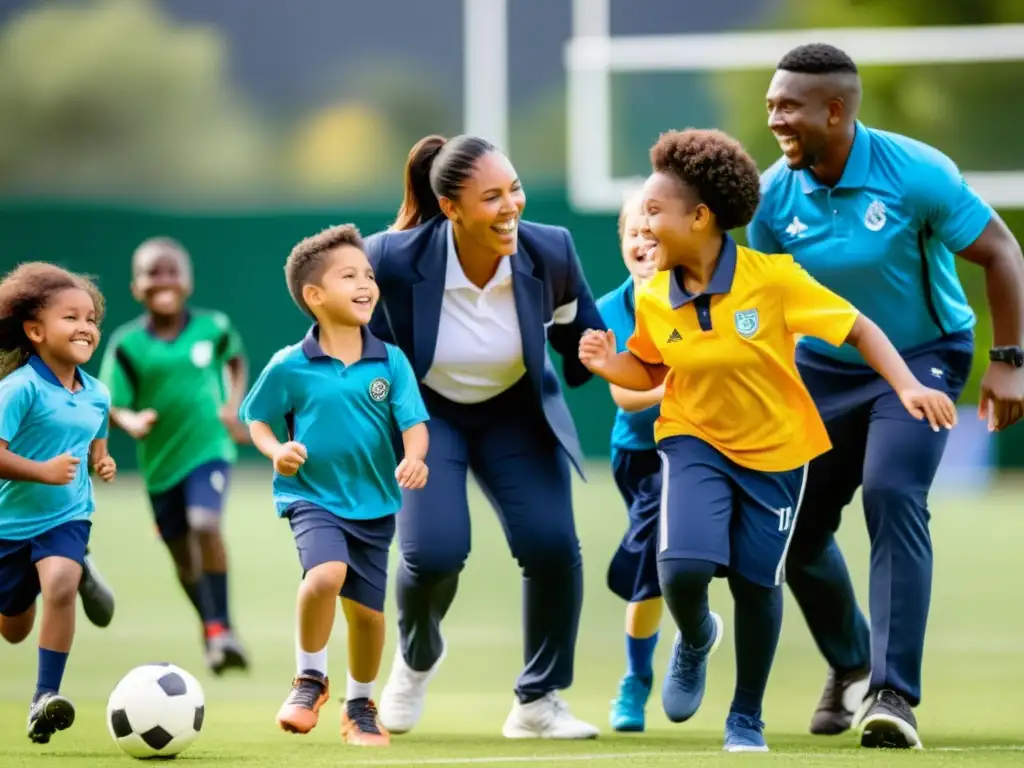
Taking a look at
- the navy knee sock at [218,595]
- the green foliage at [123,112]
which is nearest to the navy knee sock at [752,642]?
the navy knee sock at [218,595]

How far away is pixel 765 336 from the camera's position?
559 centimetres

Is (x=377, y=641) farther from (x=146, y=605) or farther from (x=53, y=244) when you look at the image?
(x=53, y=244)

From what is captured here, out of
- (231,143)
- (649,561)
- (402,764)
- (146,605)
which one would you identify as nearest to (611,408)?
(231,143)

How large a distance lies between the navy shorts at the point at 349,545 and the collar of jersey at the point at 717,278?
3.56ft

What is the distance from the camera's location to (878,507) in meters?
5.84

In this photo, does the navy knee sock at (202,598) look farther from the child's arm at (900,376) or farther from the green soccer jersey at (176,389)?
the child's arm at (900,376)

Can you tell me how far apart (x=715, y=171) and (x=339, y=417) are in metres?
1.30

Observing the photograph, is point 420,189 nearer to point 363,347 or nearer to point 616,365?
point 363,347

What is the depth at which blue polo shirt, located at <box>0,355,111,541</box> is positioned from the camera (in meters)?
5.88

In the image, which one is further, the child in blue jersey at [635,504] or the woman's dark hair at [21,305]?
the child in blue jersey at [635,504]

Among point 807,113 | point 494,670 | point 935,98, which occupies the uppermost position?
point 935,98

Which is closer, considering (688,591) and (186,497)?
(688,591)

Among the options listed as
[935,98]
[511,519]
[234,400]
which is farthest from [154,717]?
[935,98]

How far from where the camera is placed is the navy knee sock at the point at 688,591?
5.50m
